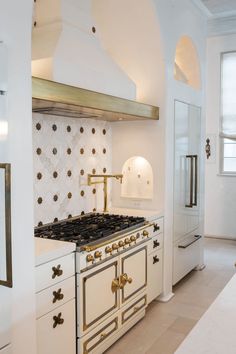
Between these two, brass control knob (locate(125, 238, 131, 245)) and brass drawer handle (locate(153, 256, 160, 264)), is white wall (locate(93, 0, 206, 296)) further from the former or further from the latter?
brass control knob (locate(125, 238, 131, 245))

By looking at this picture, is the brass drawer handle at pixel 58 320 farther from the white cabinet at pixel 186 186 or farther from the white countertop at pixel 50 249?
the white cabinet at pixel 186 186

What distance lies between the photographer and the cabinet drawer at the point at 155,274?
354cm

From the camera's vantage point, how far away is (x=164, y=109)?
12.3ft

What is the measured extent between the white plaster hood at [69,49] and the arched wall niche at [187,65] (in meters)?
1.61

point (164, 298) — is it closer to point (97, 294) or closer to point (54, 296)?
point (97, 294)

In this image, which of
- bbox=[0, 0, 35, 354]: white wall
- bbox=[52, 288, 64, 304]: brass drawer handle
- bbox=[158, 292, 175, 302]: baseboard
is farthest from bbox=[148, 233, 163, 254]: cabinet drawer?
bbox=[0, 0, 35, 354]: white wall

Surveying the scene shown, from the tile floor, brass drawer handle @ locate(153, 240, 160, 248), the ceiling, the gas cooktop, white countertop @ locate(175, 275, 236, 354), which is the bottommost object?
the tile floor

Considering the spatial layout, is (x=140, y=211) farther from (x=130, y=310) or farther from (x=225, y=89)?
(x=225, y=89)

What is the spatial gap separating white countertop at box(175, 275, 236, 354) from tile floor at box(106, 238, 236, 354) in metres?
1.62

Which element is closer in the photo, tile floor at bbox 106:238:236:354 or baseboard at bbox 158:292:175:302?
tile floor at bbox 106:238:236:354

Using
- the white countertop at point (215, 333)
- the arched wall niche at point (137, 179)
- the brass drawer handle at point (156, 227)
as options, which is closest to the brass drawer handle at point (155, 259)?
the brass drawer handle at point (156, 227)

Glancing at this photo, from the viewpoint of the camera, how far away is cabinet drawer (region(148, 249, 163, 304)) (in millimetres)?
3541

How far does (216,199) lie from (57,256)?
451cm

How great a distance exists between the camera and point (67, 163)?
3355 mm
